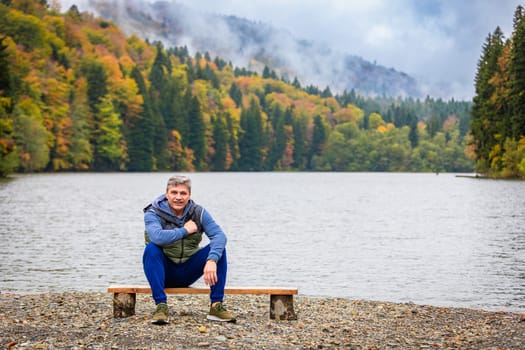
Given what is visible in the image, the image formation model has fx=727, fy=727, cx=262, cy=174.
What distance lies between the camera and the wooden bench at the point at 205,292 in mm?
10406

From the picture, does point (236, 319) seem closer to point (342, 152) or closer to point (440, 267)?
point (440, 267)

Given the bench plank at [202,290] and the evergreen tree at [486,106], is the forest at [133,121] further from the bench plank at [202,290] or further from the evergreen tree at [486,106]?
the bench plank at [202,290]

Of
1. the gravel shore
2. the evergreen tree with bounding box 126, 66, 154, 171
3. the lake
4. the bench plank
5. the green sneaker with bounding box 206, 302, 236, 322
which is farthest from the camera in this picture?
the evergreen tree with bounding box 126, 66, 154, 171

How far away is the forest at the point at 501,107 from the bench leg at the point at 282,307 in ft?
229

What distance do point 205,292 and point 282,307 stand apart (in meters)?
1.31

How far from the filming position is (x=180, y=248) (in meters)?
10.4

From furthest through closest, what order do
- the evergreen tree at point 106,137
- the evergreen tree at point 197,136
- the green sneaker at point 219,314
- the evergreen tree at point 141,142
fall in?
the evergreen tree at point 197,136 → the evergreen tree at point 141,142 → the evergreen tree at point 106,137 → the green sneaker at point 219,314

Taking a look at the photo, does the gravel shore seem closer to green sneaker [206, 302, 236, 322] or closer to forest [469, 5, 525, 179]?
green sneaker [206, 302, 236, 322]

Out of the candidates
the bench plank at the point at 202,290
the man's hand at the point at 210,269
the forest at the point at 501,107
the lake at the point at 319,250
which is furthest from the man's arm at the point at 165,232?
the forest at the point at 501,107

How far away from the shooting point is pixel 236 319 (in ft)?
36.1

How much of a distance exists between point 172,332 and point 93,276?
953cm

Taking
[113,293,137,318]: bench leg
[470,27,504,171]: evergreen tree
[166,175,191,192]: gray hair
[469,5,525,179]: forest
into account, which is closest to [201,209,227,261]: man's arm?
Result: [166,175,191,192]: gray hair

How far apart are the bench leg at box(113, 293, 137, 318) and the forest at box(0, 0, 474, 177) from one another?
195ft

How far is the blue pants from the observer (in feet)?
33.4
